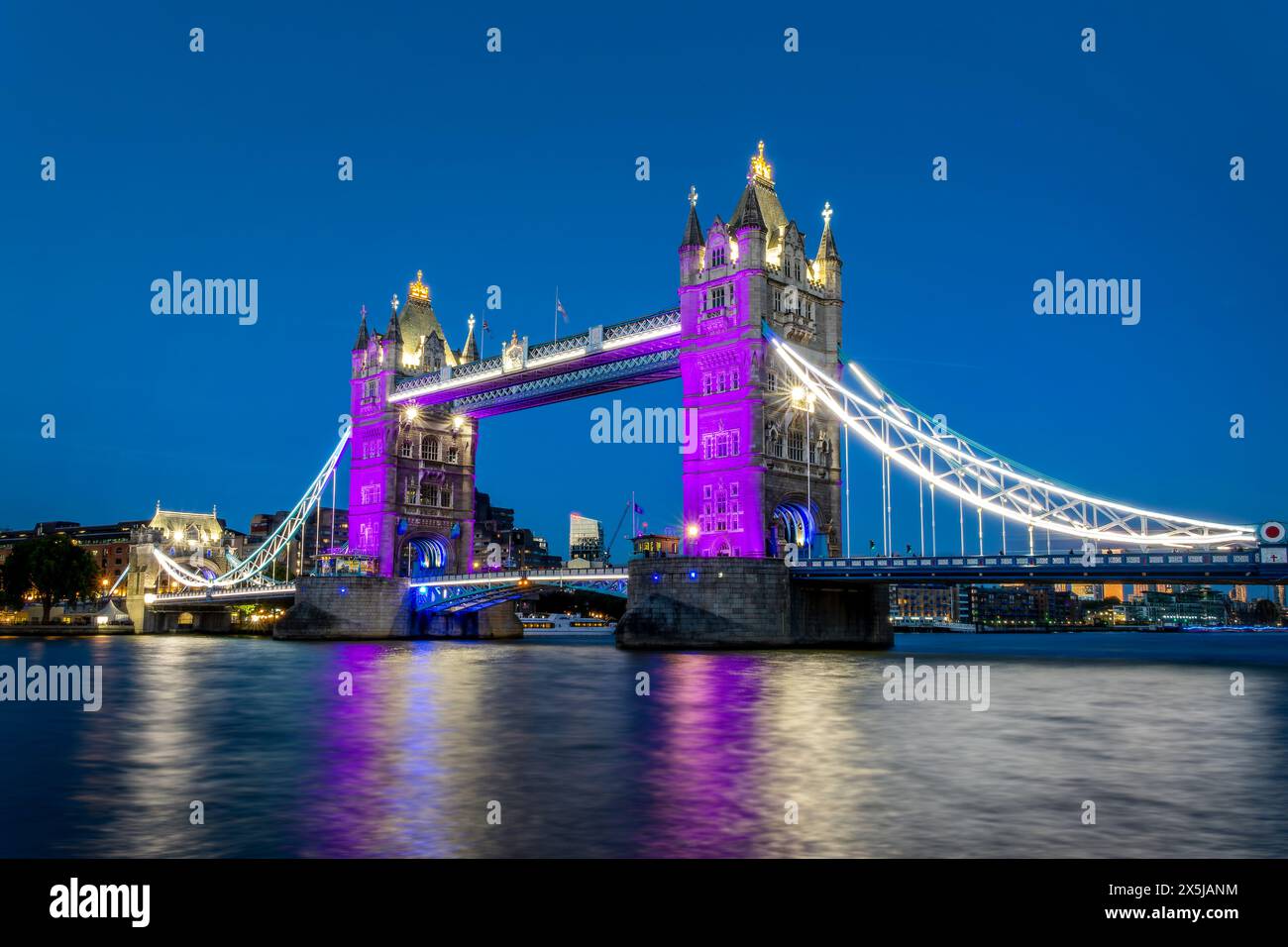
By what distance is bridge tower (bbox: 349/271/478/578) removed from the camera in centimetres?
8138

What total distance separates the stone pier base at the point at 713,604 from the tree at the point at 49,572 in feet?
219

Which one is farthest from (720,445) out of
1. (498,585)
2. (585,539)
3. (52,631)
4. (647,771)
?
(585,539)

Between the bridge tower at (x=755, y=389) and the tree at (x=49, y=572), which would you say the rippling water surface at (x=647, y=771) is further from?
the tree at (x=49, y=572)

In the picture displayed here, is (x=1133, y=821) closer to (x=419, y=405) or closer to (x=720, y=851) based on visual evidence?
(x=720, y=851)

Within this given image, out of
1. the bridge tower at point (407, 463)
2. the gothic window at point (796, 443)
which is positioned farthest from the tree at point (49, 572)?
the gothic window at point (796, 443)

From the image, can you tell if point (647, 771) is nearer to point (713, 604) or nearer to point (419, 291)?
point (713, 604)

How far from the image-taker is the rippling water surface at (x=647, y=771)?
13.6 meters

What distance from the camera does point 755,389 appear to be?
56.6m

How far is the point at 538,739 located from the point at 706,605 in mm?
28726

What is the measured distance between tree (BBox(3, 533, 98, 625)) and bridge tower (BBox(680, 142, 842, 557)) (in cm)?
6685

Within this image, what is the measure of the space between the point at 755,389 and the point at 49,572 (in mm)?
72346

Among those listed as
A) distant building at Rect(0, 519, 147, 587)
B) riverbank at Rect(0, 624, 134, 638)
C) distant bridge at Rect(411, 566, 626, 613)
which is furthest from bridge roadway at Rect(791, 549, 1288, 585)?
distant building at Rect(0, 519, 147, 587)

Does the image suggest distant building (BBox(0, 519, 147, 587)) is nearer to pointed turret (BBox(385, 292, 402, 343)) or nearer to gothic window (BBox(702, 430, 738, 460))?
pointed turret (BBox(385, 292, 402, 343))
